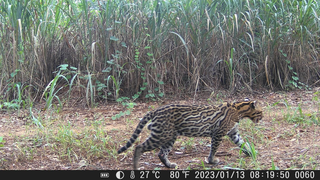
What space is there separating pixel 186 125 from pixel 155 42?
2958 mm

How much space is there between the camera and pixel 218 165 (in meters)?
3.86

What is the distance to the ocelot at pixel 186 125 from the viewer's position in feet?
12.3

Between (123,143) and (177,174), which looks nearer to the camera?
(177,174)

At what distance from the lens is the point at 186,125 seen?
388 cm

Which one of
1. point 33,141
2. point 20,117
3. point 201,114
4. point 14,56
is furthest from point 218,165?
point 14,56

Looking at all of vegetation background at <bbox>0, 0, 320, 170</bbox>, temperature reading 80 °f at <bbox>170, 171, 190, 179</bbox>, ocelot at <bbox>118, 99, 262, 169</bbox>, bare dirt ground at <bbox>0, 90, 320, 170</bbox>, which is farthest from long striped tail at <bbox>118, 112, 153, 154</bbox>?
vegetation background at <bbox>0, 0, 320, 170</bbox>

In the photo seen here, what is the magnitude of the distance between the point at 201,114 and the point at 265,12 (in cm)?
405

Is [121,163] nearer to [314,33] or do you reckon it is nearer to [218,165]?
[218,165]

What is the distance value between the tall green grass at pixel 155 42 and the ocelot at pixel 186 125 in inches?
90.2

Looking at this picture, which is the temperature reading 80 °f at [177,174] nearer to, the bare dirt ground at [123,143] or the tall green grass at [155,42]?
the bare dirt ground at [123,143]

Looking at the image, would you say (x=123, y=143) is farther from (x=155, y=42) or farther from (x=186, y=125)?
(x=155, y=42)

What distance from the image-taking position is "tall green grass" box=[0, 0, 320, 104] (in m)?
6.27

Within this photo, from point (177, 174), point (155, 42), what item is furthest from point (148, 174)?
point (155, 42)

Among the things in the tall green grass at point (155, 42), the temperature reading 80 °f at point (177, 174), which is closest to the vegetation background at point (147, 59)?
the tall green grass at point (155, 42)
